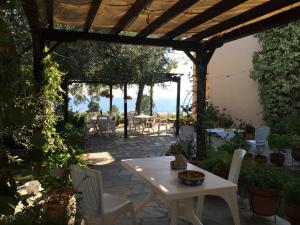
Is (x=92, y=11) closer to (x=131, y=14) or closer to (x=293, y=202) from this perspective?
(x=131, y=14)

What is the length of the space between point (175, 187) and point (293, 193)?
1448mm

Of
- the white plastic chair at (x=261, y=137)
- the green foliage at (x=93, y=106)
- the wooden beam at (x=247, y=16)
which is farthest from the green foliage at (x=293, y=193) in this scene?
the green foliage at (x=93, y=106)

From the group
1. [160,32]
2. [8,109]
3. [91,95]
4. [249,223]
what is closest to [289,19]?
[160,32]

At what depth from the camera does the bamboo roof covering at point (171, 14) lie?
13.7 feet

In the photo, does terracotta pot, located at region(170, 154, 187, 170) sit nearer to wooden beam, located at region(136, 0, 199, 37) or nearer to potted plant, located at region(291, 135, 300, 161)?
wooden beam, located at region(136, 0, 199, 37)

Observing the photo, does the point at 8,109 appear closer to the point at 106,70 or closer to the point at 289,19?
the point at 289,19

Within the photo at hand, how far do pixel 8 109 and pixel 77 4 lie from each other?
3714mm

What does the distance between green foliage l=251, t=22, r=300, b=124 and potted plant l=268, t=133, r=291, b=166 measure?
13.9 ft

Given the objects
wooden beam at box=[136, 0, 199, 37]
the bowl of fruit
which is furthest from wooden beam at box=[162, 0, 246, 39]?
the bowl of fruit

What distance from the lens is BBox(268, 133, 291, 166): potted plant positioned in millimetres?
6714

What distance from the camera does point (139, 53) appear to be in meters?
11.5

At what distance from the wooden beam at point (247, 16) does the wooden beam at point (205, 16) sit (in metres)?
0.52

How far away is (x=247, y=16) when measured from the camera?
4.78m

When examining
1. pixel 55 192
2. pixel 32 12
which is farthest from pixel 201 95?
pixel 55 192
